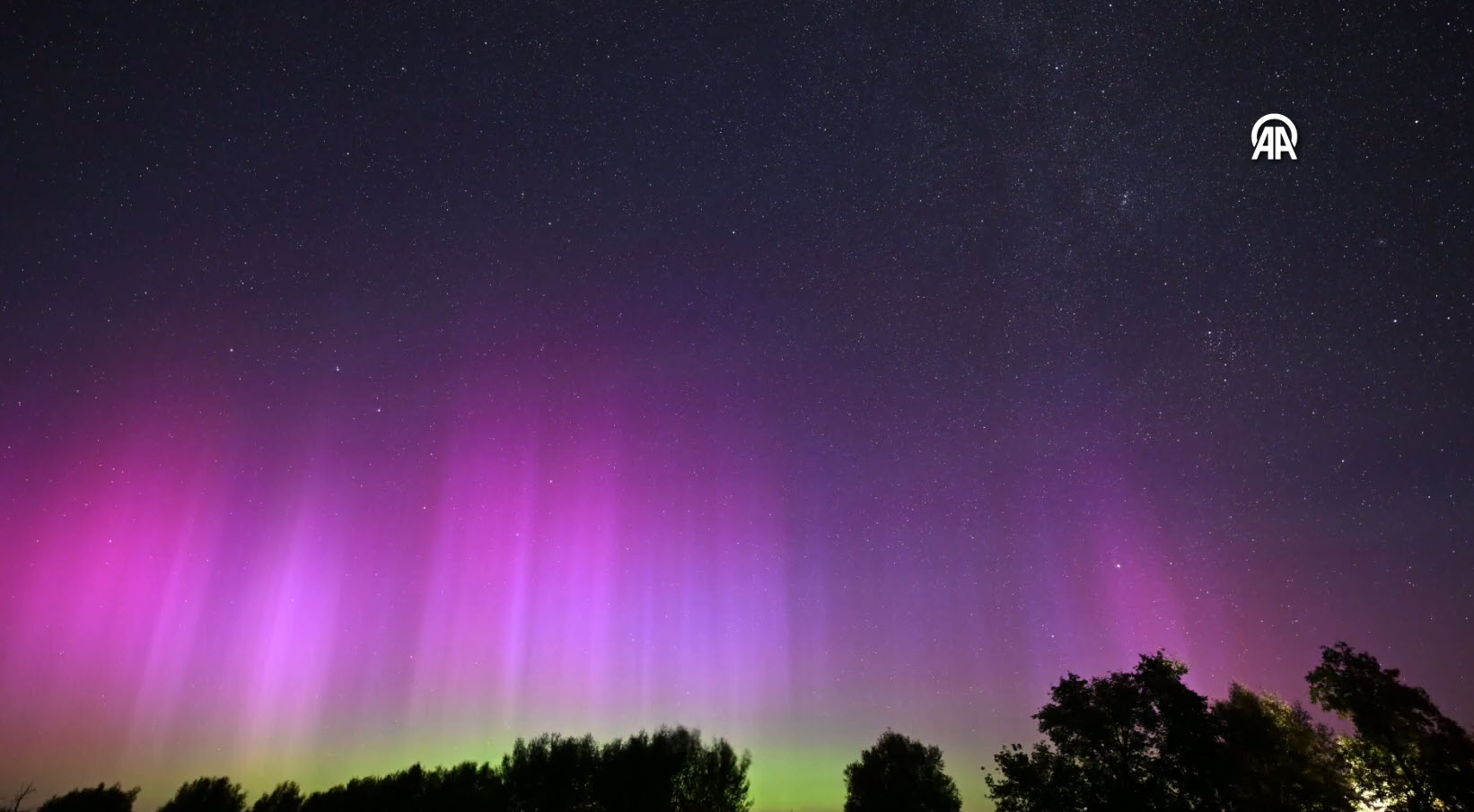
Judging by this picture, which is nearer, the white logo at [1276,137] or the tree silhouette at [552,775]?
the white logo at [1276,137]

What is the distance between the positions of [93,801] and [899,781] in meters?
93.8

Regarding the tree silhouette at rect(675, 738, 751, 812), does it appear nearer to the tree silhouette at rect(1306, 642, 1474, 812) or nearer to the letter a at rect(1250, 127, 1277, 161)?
the tree silhouette at rect(1306, 642, 1474, 812)

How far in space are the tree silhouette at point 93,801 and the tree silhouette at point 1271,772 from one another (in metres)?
111

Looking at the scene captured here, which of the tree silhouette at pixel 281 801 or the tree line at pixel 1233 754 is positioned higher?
the tree line at pixel 1233 754

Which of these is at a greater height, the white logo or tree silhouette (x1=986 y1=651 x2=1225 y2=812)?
the white logo

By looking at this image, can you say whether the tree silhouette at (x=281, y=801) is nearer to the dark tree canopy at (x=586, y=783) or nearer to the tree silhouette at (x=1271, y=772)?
the dark tree canopy at (x=586, y=783)

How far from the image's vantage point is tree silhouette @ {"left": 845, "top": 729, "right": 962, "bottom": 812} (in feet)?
184

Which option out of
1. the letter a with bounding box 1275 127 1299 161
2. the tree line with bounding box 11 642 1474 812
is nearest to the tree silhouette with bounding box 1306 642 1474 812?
the tree line with bounding box 11 642 1474 812

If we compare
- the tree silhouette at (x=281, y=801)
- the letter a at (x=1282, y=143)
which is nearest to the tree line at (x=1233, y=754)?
the letter a at (x=1282, y=143)

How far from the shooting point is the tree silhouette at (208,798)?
253 feet

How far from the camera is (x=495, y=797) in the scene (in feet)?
237

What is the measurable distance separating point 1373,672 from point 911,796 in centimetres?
3774

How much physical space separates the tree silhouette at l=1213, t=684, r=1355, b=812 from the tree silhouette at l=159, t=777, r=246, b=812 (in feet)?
352

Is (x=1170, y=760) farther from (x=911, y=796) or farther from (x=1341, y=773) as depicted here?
(x=911, y=796)
